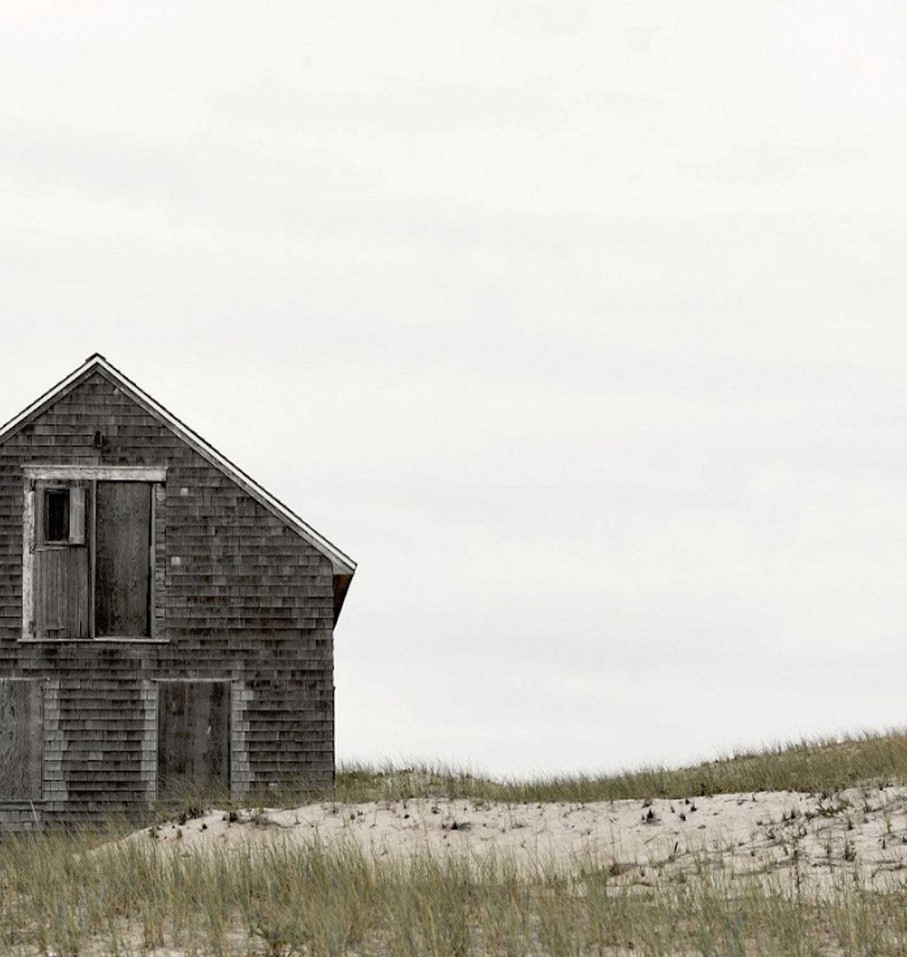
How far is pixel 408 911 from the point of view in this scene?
522 inches

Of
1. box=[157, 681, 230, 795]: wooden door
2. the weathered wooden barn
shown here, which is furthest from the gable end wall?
box=[157, 681, 230, 795]: wooden door

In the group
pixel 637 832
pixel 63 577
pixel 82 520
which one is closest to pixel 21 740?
→ pixel 63 577

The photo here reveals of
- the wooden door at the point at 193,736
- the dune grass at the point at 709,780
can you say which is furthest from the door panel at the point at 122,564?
the dune grass at the point at 709,780

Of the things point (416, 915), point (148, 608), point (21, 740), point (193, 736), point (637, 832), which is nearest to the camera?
point (416, 915)

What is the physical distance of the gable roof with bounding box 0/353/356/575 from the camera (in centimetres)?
2814

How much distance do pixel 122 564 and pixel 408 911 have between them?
622 inches

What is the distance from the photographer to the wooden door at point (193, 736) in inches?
1077

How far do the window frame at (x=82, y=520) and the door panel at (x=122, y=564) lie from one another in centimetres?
10

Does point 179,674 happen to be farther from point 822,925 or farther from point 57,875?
point 822,925

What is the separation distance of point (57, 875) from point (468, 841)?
278 inches

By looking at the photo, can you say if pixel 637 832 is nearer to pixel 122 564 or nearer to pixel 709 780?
pixel 709 780

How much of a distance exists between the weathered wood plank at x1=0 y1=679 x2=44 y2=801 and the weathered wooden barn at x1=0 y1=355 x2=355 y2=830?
34 mm

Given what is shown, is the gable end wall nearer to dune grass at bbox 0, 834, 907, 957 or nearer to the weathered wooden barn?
the weathered wooden barn

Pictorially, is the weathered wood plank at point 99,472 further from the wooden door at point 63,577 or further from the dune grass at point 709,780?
the dune grass at point 709,780
